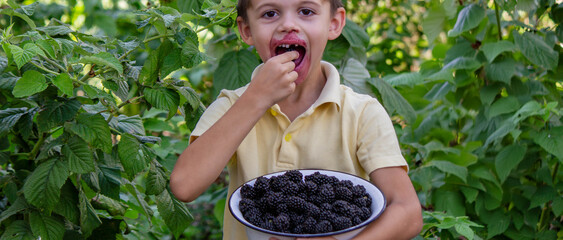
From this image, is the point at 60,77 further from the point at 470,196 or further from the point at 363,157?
the point at 470,196

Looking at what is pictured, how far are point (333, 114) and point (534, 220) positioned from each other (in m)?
1.47

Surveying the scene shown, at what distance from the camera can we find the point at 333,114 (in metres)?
1.43

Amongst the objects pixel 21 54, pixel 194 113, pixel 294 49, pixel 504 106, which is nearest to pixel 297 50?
pixel 294 49

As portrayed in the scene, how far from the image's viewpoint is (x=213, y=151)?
127cm

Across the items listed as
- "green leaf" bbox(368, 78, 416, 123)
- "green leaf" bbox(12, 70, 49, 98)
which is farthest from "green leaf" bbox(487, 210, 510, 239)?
"green leaf" bbox(12, 70, 49, 98)

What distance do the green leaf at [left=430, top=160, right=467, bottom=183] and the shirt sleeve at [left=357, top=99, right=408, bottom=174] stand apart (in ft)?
3.41

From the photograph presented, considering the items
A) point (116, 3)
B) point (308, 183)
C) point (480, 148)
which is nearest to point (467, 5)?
point (480, 148)

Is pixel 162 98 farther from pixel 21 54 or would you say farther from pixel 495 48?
pixel 495 48

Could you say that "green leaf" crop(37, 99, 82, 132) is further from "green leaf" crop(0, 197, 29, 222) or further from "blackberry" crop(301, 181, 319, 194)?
"blackberry" crop(301, 181, 319, 194)

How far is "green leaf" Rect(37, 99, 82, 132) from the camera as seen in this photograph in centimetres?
153

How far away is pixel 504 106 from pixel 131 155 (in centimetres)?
159

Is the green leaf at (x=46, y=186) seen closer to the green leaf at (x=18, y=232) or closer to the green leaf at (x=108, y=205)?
the green leaf at (x=18, y=232)

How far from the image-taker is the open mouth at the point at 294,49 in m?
1.36

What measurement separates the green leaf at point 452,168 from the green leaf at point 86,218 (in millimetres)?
1274
